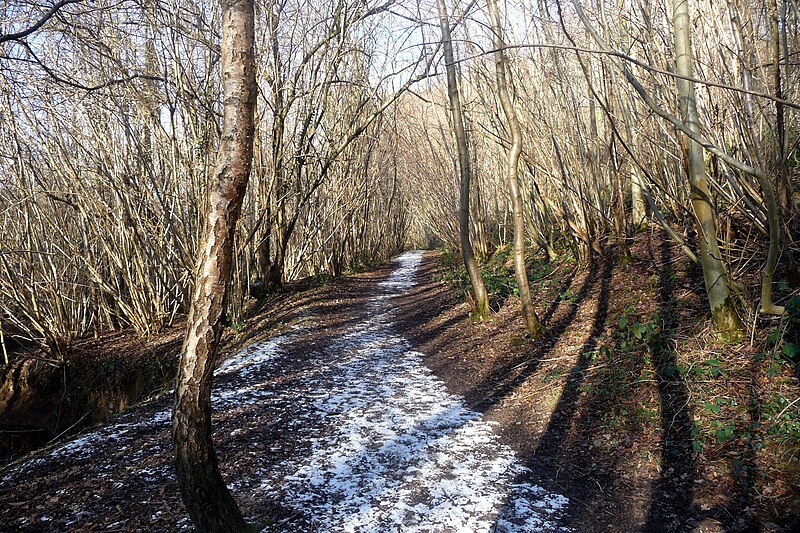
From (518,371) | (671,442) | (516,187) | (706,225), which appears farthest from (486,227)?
(671,442)

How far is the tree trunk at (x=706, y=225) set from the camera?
3.88 meters

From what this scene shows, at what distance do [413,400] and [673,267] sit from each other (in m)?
3.73

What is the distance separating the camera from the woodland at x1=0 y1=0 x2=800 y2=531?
311cm

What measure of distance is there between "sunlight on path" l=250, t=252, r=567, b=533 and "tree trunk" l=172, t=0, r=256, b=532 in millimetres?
771

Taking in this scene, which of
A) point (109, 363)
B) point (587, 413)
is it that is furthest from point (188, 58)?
point (587, 413)

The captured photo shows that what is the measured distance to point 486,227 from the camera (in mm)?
14344

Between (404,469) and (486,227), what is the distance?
11150 mm

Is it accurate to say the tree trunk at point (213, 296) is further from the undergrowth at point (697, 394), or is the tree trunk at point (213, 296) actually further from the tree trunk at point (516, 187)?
the tree trunk at point (516, 187)

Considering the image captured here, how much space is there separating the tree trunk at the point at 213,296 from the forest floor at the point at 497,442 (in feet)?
1.77

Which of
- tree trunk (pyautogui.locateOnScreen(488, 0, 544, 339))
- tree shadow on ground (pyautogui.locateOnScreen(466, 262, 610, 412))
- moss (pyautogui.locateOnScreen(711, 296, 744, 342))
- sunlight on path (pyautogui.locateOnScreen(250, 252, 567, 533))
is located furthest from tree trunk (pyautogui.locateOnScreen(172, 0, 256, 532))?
tree trunk (pyautogui.locateOnScreen(488, 0, 544, 339))

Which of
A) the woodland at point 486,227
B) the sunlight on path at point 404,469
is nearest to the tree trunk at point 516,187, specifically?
the woodland at point 486,227

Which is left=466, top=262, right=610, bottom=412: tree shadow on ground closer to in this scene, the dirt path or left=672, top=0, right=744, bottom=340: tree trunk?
the dirt path

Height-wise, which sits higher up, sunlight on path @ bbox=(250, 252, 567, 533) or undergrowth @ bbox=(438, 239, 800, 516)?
undergrowth @ bbox=(438, 239, 800, 516)

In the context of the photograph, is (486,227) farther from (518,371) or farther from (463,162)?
(518,371)
